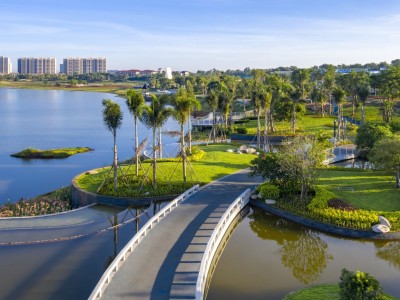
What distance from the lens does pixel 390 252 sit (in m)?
22.0

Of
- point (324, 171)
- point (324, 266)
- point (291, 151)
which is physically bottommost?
point (324, 266)

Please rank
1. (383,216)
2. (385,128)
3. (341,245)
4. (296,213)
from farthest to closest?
(385,128), (296,213), (383,216), (341,245)

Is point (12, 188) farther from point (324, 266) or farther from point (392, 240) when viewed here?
point (392, 240)

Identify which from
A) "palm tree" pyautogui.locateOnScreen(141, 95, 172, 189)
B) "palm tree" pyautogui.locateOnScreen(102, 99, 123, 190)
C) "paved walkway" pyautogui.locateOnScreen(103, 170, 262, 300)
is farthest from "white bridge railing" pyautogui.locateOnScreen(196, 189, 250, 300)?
"palm tree" pyautogui.locateOnScreen(102, 99, 123, 190)

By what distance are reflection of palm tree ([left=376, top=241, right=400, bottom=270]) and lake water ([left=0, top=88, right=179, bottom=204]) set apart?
24163 millimetres

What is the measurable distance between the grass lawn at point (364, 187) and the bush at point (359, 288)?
1373 cm

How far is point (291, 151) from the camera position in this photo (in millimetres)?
27922

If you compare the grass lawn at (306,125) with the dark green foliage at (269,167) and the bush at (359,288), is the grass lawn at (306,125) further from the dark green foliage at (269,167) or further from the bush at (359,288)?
the bush at (359,288)

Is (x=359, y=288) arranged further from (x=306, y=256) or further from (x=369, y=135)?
(x=369, y=135)

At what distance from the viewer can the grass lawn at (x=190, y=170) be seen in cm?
3121

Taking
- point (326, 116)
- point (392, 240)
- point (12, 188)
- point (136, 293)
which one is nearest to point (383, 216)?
point (392, 240)

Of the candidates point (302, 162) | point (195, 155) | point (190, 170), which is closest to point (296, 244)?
point (302, 162)

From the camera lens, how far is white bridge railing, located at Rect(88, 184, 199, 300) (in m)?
15.1

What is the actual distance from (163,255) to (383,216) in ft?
43.3
